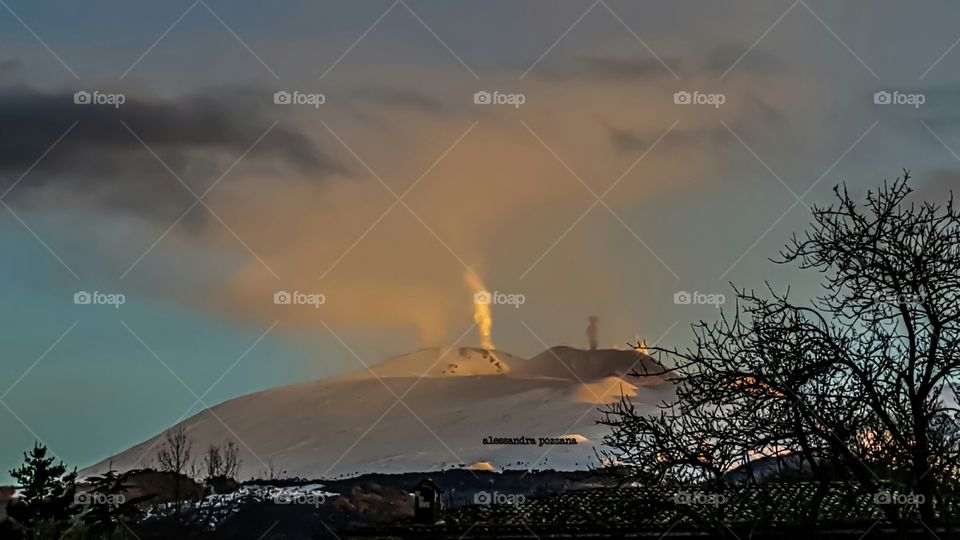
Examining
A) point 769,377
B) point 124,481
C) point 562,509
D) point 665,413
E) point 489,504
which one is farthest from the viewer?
point 124,481

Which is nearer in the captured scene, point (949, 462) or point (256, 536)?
point (949, 462)

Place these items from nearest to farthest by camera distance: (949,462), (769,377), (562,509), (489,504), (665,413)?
(949,462)
(769,377)
(665,413)
(562,509)
(489,504)

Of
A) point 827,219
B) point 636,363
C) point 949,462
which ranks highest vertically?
point 827,219

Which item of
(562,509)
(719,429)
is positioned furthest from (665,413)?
(562,509)

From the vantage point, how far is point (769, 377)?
9.88 m

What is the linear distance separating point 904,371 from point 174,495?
40.9 m

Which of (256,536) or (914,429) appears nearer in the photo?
(914,429)

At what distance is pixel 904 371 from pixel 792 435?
1.33 metres

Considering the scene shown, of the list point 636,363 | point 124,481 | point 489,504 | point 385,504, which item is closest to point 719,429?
point 636,363

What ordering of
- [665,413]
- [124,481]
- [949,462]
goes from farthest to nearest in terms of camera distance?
[124,481] < [665,413] < [949,462]

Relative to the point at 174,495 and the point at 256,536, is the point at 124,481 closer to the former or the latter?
the point at 256,536

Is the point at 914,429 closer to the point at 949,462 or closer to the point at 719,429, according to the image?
the point at 949,462

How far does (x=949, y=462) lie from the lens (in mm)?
9180

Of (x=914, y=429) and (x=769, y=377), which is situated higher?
(x=769, y=377)
